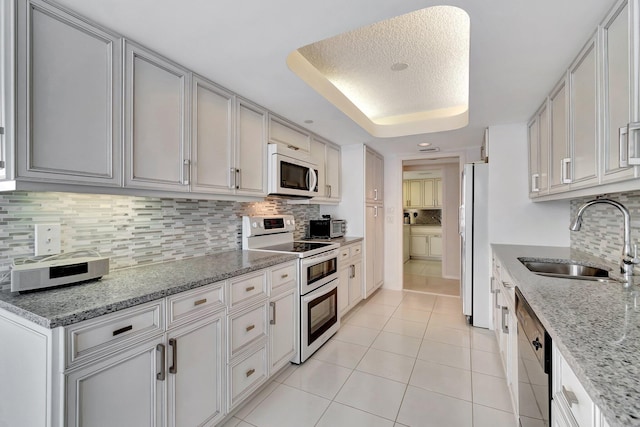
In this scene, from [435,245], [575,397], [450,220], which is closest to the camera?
[575,397]

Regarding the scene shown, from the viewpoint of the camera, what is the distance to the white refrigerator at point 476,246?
3.07 m

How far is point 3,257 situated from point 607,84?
2.77 meters

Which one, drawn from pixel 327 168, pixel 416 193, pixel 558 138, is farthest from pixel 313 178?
pixel 416 193

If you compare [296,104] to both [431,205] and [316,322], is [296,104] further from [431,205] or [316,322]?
[431,205]

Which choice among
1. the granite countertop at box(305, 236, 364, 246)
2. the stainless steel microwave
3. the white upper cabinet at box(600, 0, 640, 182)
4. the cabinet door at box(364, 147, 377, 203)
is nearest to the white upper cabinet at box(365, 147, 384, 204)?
the cabinet door at box(364, 147, 377, 203)

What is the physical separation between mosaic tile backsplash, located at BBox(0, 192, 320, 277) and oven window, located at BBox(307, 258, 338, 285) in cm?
70

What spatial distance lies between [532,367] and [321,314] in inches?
67.6

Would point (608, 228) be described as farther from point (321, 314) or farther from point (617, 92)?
point (321, 314)

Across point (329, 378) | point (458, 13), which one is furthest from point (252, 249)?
point (458, 13)

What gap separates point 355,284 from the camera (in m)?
3.54

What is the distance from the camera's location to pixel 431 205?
7.08 metres

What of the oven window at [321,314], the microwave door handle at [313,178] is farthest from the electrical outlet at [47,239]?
the microwave door handle at [313,178]

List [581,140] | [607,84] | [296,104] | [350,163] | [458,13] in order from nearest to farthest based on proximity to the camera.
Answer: [607,84] < [581,140] < [458,13] < [296,104] < [350,163]

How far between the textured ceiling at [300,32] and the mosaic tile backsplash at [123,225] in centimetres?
90
